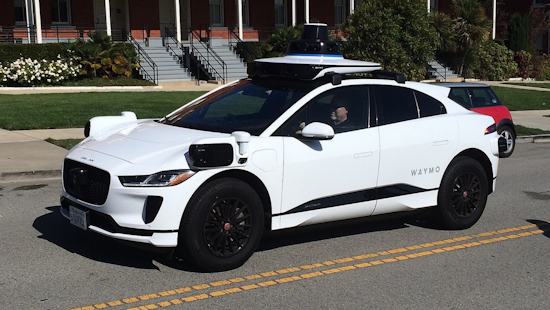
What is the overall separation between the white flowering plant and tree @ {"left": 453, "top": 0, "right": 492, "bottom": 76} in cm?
1821

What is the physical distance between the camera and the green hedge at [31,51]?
82.2 feet

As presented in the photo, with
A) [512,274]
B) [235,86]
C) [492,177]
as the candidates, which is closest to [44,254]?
[235,86]

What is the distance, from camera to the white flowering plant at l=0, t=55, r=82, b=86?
24.5m

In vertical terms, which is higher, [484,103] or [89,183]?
[89,183]

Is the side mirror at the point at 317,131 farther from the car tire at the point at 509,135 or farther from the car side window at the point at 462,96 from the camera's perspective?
the car tire at the point at 509,135

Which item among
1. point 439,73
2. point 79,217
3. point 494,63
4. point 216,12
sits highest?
point 216,12

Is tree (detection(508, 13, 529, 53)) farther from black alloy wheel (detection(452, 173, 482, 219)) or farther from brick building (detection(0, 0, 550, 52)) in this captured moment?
black alloy wheel (detection(452, 173, 482, 219))

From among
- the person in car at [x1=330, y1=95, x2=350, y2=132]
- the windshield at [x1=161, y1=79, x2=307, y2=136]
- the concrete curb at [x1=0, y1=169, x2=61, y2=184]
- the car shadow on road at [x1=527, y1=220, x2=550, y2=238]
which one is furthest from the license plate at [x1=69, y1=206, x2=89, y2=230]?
the car shadow on road at [x1=527, y1=220, x2=550, y2=238]

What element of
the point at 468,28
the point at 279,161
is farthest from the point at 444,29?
the point at 279,161

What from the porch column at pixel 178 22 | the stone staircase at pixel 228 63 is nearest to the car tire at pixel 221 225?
the stone staircase at pixel 228 63

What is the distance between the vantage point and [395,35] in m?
18.8

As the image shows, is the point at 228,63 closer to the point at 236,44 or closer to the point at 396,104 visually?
the point at 236,44

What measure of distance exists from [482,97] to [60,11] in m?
22.4

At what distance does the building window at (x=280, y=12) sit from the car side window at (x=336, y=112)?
30.7 m
